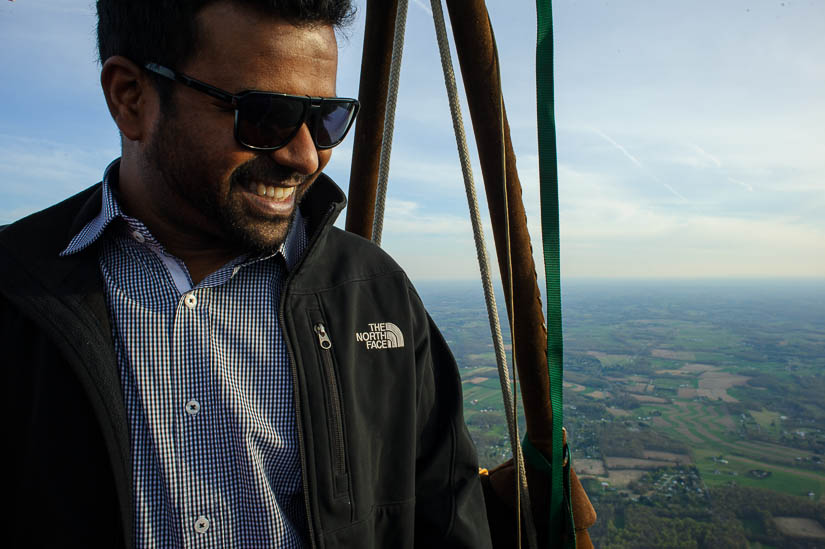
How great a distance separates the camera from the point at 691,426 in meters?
27.1

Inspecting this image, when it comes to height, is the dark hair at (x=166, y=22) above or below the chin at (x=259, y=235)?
above

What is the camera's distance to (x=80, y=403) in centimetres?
99

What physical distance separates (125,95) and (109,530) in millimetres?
1065

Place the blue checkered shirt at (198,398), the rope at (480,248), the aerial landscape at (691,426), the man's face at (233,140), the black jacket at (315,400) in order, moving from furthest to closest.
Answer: the aerial landscape at (691,426), the rope at (480,248), the man's face at (233,140), the blue checkered shirt at (198,398), the black jacket at (315,400)

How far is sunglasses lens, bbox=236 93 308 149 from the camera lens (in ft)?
3.81

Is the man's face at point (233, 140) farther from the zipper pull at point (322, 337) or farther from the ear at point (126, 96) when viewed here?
the zipper pull at point (322, 337)

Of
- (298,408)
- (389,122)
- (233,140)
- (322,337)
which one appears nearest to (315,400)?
(298,408)

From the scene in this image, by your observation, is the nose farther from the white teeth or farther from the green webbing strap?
the green webbing strap

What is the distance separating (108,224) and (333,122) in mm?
646

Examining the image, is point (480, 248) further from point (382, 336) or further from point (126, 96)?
point (126, 96)

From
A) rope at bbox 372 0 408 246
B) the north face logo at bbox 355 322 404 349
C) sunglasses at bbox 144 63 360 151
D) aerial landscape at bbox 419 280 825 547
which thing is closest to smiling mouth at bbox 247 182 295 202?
sunglasses at bbox 144 63 360 151

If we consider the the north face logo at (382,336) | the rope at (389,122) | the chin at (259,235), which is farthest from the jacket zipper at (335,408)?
the rope at (389,122)

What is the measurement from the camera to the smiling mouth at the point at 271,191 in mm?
1256

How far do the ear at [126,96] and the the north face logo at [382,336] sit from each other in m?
0.81
